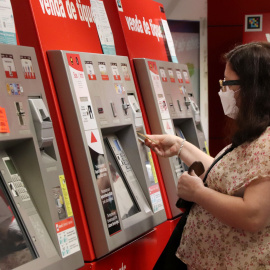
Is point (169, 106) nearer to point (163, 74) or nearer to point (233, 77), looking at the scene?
point (163, 74)

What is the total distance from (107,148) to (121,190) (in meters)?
0.23

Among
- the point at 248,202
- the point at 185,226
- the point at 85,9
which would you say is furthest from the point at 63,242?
the point at 85,9

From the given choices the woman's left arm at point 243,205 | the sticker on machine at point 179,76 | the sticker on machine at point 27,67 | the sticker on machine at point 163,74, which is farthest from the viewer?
the sticker on machine at point 179,76

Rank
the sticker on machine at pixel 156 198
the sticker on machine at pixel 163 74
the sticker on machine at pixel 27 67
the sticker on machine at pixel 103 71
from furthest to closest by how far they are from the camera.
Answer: the sticker on machine at pixel 163 74 → the sticker on machine at pixel 156 198 → the sticker on machine at pixel 103 71 → the sticker on machine at pixel 27 67

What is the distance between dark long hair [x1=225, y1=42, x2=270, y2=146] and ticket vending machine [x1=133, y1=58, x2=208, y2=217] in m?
1.01

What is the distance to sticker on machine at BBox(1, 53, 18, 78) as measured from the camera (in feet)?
6.65

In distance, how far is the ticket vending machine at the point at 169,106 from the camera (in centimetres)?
318

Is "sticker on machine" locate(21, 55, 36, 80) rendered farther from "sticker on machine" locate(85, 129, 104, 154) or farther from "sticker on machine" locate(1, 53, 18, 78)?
"sticker on machine" locate(85, 129, 104, 154)

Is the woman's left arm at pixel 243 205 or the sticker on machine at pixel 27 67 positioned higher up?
the sticker on machine at pixel 27 67

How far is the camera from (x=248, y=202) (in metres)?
2.01

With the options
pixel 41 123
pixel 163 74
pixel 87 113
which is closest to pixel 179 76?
pixel 163 74

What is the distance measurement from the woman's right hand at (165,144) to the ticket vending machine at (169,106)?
0.34 m

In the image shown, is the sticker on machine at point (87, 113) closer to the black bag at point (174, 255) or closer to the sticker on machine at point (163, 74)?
the black bag at point (174, 255)

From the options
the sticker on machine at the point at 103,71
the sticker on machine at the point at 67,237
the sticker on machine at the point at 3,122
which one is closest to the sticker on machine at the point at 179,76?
the sticker on machine at the point at 103,71
